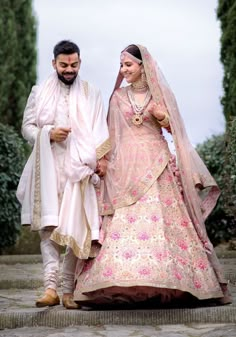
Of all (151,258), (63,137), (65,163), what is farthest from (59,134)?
(151,258)

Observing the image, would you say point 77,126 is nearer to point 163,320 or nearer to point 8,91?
point 163,320

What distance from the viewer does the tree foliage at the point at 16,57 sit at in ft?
54.1

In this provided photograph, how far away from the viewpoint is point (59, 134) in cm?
630

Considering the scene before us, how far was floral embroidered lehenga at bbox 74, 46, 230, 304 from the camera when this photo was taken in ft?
19.8

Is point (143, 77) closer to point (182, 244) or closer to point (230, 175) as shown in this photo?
point (182, 244)

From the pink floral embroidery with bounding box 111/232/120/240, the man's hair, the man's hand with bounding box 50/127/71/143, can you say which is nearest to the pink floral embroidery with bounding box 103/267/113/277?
the pink floral embroidery with bounding box 111/232/120/240

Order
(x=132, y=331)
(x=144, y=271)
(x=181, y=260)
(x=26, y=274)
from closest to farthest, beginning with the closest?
(x=132, y=331), (x=144, y=271), (x=181, y=260), (x=26, y=274)

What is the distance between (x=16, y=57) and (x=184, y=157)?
10.7 meters

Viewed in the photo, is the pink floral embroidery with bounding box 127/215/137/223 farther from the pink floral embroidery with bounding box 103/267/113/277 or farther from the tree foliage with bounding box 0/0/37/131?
the tree foliage with bounding box 0/0/37/131

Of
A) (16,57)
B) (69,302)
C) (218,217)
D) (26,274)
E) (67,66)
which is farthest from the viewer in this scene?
(16,57)

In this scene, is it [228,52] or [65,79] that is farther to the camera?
[228,52]

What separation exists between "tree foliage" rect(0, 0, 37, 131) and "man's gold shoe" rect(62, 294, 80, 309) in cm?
1037

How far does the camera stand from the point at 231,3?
42.4 ft

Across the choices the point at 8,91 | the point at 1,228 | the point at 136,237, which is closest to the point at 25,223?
the point at 136,237
